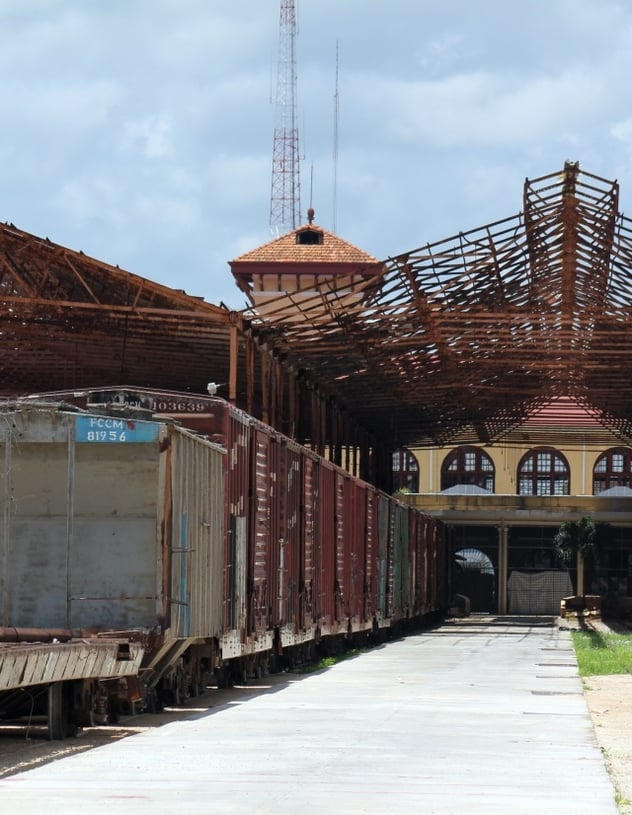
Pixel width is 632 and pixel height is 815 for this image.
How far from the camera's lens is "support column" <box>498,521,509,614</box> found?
70750mm

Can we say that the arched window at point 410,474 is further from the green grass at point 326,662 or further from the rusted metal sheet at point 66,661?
the rusted metal sheet at point 66,661

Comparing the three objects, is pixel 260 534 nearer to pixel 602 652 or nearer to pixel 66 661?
pixel 66 661

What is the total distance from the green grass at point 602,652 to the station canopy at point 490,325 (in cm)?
769

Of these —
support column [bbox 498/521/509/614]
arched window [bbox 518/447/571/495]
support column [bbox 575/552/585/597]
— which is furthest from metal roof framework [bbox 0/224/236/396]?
arched window [bbox 518/447/571/495]

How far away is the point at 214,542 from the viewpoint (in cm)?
1672

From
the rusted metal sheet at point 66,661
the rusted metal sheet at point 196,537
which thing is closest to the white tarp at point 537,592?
the rusted metal sheet at point 196,537

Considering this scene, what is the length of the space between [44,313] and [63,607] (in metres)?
20.6

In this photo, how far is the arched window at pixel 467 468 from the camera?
3248 inches

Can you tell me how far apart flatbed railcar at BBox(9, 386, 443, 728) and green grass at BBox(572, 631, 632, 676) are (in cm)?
471

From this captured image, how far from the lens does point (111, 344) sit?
37375 millimetres

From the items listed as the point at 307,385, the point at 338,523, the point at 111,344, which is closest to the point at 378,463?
the point at 307,385

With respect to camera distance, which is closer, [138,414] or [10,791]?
[10,791]

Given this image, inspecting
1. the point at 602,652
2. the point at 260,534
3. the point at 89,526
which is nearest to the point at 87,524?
the point at 89,526

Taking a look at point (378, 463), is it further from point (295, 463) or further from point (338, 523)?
point (295, 463)
